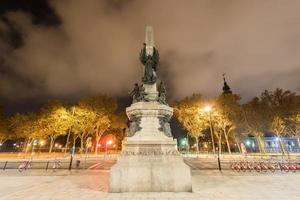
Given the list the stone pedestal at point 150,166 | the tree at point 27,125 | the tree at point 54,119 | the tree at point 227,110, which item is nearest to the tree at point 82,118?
the tree at point 54,119

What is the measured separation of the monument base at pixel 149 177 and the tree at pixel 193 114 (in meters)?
32.3

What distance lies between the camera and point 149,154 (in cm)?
854

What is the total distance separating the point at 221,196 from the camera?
7270 mm

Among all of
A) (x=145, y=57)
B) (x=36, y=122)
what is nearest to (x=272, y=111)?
(x=145, y=57)

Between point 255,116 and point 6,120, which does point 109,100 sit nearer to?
point 6,120

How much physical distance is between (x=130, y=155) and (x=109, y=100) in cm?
3820

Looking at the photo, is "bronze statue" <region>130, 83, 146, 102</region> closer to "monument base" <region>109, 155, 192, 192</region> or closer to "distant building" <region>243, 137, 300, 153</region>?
"monument base" <region>109, 155, 192, 192</region>

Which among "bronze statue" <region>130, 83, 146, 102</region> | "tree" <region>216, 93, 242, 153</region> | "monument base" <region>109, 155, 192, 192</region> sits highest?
"tree" <region>216, 93, 242, 153</region>

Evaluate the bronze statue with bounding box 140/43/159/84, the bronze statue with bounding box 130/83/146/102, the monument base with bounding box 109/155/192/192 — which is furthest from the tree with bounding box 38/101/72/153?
the monument base with bounding box 109/155/192/192

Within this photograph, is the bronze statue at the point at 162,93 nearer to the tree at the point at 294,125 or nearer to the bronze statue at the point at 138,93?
the bronze statue at the point at 138,93

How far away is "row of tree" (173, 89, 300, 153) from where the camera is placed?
3697 cm

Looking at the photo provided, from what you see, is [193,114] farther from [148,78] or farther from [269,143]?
[269,143]

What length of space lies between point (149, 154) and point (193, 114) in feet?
108

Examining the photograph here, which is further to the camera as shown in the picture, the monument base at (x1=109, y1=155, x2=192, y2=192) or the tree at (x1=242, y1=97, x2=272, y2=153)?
the tree at (x1=242, y1=97, x2=272, y2=153)
